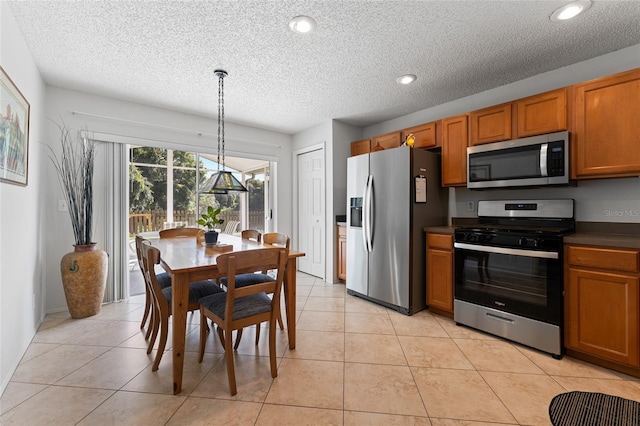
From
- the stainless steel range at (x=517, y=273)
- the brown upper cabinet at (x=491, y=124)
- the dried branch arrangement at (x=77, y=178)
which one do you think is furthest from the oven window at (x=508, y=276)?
the dried branch arrangement at (x=77, y=178)

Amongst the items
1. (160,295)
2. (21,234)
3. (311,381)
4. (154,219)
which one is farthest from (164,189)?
(311,381)

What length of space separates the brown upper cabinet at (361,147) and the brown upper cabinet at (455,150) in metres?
1.15

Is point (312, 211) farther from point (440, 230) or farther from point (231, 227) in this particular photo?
Answer: point (440, 230)

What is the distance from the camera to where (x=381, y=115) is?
393cm

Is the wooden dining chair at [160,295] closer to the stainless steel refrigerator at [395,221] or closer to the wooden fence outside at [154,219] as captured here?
the stainless steel refrigerator at [395,221]

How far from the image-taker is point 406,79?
2.80 meters

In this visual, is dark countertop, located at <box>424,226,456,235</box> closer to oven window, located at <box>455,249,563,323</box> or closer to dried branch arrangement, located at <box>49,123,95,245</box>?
oven window, located at <box>455,249,563,323</box>

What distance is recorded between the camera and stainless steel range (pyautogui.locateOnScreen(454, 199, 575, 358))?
212cm

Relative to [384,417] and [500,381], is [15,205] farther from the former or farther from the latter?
[500,381]

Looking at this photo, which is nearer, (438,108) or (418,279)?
(418,279)

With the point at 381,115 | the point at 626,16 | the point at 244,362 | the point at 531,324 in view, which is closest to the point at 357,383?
the point at 244,362

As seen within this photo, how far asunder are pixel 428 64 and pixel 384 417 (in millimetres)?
2746

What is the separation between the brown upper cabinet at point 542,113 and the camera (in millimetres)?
2307

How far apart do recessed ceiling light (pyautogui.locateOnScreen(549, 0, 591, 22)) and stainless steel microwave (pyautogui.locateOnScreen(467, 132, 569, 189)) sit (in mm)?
840
